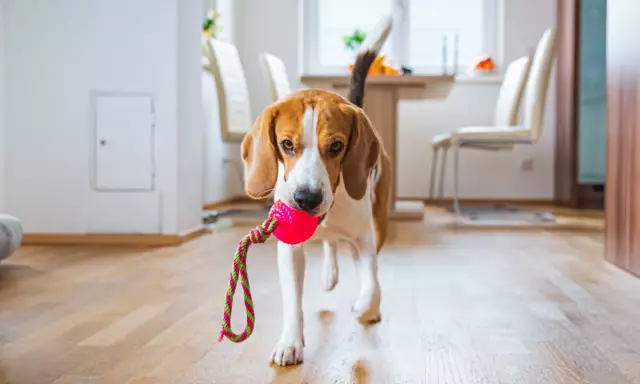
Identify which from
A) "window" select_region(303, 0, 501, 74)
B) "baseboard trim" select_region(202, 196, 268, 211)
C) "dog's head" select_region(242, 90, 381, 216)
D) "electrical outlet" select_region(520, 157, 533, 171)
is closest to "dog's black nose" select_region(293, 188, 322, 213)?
"dog's head" select_region(242, 90, 381, 216)

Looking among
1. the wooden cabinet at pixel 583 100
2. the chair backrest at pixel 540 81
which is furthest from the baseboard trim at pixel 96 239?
the wooden cabinet at pixel 583 100

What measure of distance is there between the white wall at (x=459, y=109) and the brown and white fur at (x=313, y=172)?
4701 mm

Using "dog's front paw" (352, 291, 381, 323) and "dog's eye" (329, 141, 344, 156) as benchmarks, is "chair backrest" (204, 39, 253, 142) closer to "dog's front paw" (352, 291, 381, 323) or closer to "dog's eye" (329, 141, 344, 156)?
"dog's front paw" (352, 291, 381, 323)

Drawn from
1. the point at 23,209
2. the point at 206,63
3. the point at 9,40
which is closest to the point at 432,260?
the point at 23,209

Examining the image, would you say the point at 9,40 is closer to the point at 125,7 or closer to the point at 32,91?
the point at 32,91

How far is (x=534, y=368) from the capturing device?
132 centimetres

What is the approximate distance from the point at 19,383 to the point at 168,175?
196 centimetres

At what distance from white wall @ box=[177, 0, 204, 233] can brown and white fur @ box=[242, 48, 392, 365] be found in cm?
178

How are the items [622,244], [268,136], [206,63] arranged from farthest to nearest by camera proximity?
[206,63] → [622,244] → [268,136]

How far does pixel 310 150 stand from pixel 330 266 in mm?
717

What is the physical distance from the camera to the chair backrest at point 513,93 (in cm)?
480

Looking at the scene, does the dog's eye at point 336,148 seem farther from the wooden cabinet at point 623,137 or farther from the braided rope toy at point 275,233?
the wooden cabinet at point 623,137

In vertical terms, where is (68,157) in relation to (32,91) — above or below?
below

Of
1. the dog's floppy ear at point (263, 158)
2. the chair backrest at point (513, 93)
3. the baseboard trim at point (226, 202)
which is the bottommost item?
the baseboard trim at point (226, 202)
